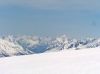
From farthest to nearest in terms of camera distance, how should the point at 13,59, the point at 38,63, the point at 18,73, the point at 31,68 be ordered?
the point at 13,59 < the point at 38,63 < the point at 31,68 < the point at 18,73

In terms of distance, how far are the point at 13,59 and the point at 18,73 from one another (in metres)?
0.69

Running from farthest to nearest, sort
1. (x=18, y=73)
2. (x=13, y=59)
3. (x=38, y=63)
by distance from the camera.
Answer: (x=13, y=59) → (x=38, y=63) → (x=18, y=73)

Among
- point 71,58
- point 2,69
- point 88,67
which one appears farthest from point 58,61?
point 2,69

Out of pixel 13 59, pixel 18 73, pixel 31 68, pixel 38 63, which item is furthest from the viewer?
pixel 13 59

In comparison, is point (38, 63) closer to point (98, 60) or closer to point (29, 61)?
point (29, 61)

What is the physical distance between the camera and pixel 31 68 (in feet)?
9.47

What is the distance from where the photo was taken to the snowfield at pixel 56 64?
2783 millimetres

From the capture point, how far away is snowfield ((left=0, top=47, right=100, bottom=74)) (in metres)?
2.78

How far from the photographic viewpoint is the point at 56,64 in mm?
3055

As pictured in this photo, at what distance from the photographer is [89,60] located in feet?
10.5

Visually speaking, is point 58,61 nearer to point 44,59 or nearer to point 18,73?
point 44,59

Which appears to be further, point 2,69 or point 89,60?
point 89,60

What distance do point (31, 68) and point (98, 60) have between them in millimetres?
785

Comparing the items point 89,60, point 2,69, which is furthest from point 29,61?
point 89,60
